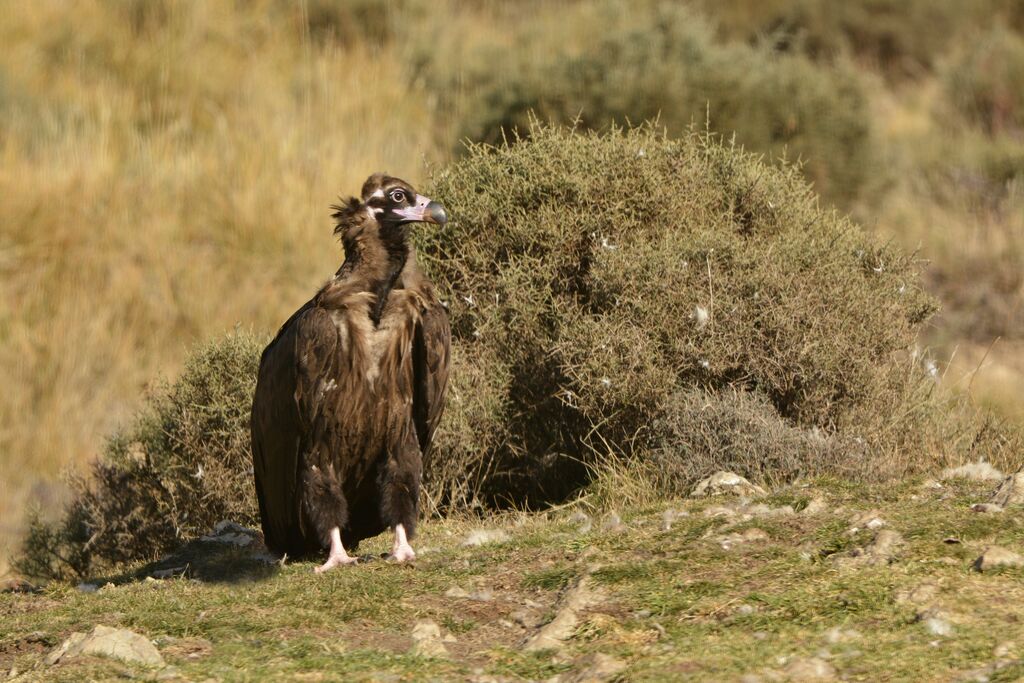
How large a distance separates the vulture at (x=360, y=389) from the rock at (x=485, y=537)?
1.31 feet

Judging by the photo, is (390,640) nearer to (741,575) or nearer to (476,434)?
(741,575)

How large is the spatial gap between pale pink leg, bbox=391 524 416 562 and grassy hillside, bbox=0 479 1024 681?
0.13m

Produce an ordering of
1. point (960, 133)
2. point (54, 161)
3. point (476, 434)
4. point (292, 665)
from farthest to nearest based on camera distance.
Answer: point (960, 133) → point (54, 161) → point (476, 434) → point (292, 665)

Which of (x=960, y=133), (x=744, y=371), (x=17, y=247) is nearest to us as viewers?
(x=744, y=371)

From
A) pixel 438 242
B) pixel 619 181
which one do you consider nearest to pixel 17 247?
pixel 438 242

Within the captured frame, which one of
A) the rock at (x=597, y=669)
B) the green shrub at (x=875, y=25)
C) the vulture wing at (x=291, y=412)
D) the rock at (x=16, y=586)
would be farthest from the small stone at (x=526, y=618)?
the green shrub at (x=875, y=25)

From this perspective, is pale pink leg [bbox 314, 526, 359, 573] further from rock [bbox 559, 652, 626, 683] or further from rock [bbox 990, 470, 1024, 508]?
rock [bbox 990, 470, 1024, 508]

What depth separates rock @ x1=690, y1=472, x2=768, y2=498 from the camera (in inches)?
353

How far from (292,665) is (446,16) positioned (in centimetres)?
2050

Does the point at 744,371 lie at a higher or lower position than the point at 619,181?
lower

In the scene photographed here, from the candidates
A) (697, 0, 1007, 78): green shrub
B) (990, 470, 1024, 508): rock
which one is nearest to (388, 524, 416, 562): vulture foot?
(990, 470, 1024, 508): rock

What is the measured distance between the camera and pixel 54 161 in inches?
717

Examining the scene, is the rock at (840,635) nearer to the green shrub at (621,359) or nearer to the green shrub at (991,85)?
the green shrub at (621,359)

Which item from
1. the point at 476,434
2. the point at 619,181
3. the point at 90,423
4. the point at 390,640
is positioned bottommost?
the point at 90,423
